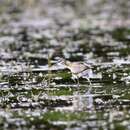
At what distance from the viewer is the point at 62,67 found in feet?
53.5

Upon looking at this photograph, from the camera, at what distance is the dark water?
10.7m

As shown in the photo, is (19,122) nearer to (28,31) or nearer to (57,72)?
(57,72)

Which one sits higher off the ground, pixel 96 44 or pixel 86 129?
pixel 96 44

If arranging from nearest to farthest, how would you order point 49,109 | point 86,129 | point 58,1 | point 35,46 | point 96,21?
point 86,129 → point 49,109 → point 35,46 → point 96,21 → point 58,1

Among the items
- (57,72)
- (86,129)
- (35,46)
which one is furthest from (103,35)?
(86,129)

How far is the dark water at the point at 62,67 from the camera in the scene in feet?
35.2

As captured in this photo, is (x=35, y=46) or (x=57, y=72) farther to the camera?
(x=35, y=46)

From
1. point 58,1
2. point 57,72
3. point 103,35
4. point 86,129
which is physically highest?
point 58,1

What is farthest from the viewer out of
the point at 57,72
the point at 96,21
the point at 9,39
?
the point at 96,21

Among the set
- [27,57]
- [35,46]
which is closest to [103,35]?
[35,46]

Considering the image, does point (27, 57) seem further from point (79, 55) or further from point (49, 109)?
point (49, 109)

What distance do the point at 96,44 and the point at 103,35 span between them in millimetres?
2192

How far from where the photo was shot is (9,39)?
22.2 metres

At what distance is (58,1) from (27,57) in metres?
12.9
